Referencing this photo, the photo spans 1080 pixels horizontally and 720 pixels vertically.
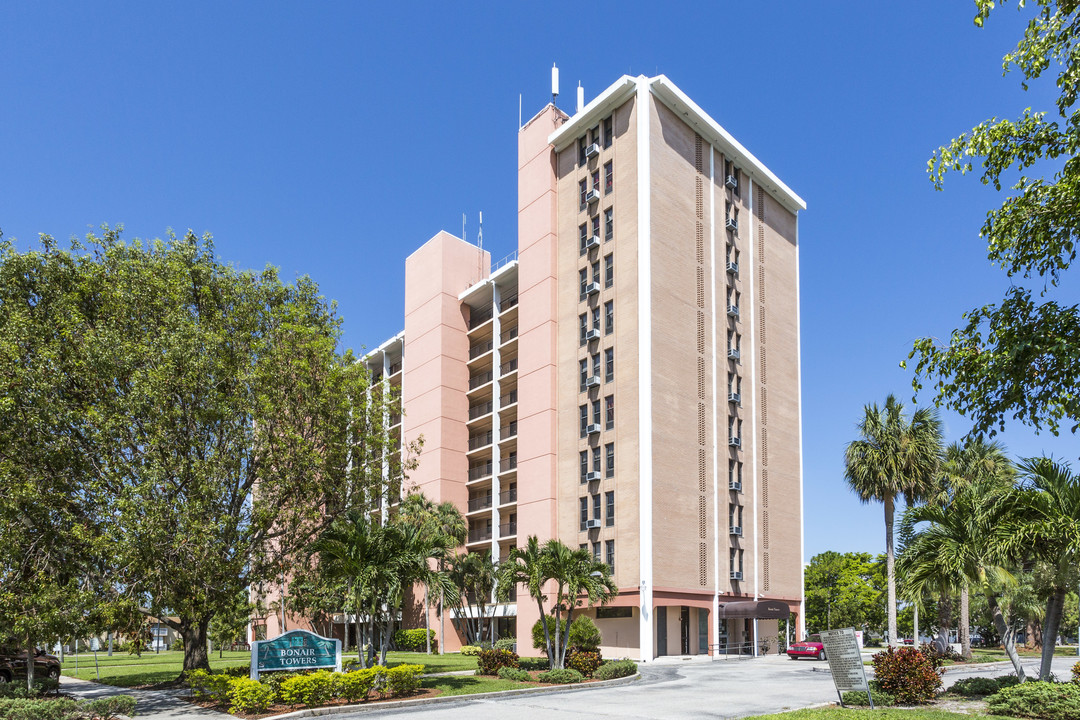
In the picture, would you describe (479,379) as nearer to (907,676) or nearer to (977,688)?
(977,688)

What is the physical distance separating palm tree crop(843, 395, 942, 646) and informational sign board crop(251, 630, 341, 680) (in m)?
33.8

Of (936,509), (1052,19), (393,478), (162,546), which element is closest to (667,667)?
(393,478)

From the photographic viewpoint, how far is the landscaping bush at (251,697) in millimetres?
22156

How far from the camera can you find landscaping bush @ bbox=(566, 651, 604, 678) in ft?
106

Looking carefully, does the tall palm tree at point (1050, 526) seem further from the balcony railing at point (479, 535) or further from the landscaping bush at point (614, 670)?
the balcony railing at point (479, 535)

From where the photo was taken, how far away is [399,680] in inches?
1007

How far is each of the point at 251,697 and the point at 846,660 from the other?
50.4 ft

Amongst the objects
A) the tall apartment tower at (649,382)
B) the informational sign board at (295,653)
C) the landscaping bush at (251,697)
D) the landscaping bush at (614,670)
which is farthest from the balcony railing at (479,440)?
the landscaping bush at (251,697)

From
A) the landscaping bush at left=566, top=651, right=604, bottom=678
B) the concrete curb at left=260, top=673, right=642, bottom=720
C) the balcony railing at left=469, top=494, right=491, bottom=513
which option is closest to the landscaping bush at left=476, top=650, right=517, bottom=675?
the landscaping bush at left=566, top=651, right=604, bottom=678

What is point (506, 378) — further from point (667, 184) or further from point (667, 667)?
point (667, 667)

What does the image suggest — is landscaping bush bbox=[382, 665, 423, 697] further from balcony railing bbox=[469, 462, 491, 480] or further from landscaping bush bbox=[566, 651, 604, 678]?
balcony railing bbox=[469, 462, 491, 480]

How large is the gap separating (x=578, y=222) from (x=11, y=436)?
136 ft

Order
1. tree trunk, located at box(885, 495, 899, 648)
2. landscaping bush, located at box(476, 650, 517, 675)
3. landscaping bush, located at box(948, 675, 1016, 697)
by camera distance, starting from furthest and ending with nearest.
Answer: tree trunk, located at box(885, 495, 899, 648)
landscaping bush, located at box(476, 650, 517, 675)
landscaping bush, located at box(948, 675, 1016, 697)

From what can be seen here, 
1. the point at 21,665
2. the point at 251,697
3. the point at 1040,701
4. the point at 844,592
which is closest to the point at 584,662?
the point at 251,697
